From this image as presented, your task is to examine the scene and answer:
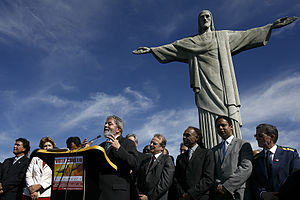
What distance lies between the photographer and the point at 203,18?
7258 mm

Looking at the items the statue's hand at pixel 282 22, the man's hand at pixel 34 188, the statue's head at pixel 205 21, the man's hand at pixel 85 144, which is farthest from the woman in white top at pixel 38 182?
the statue's hand at pixel 282 22

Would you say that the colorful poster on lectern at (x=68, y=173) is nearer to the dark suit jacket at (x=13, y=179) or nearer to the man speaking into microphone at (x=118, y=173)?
the man speaking into microphone at (x=118, y=173)

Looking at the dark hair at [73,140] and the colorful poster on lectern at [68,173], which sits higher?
the dark hair at [73,140]

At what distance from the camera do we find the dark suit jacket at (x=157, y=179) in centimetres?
409

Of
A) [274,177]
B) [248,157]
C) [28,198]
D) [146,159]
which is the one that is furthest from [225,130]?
[28,198]

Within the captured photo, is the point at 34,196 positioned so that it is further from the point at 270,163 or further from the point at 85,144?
the point at 270,163

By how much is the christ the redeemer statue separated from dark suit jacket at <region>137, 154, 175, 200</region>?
2.11 meters

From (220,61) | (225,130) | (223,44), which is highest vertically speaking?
(223,44)

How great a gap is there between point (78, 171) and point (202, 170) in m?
1.81

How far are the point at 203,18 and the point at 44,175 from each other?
222 inches

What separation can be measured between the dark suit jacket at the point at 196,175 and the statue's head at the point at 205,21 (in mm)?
4325

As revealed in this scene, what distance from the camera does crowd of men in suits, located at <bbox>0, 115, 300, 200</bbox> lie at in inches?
138

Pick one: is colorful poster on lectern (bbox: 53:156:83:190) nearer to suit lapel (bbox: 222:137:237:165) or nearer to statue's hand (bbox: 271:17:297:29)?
suit lapel (bbox: 222:137:237:165)

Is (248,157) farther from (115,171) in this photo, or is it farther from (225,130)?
(115,171)
